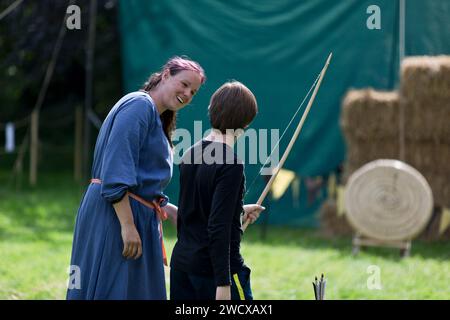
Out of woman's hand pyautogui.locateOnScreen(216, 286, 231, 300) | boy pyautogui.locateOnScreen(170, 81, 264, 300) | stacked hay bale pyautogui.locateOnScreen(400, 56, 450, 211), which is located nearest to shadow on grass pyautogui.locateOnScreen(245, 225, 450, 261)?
stacked hay bale pyautogui.locateOnScreen(400, 56, 450, 211)

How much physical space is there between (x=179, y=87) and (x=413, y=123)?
4.64m

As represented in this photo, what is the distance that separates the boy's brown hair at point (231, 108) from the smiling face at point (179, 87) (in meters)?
0.16

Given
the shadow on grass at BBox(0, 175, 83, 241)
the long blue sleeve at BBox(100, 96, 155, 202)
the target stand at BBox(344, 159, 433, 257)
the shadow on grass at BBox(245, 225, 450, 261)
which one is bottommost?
the shadow on grass at BBox(245, 225, 450, 261)

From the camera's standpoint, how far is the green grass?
477 cm

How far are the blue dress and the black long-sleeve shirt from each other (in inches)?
3.8

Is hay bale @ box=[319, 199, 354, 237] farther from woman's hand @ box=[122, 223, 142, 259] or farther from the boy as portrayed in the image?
woman's hand @ box=[122, 223, 142, 259]

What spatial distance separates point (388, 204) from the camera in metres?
6.34

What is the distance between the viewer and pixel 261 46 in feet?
25.4

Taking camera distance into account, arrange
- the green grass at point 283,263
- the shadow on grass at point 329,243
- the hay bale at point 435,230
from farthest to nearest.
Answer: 1. the hay bale at point 435,230
2. the shadow on grass at point 329,243
3. the green grass at point 283,263

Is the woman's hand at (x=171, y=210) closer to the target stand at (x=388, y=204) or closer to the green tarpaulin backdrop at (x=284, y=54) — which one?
the target stand at (x=388, y=204)

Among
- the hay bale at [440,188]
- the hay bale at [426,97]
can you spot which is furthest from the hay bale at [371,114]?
the hay bale at [440,188]

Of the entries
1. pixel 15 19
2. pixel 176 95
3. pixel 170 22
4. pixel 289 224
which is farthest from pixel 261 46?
pixel 176 95

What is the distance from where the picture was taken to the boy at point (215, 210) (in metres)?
2.55
